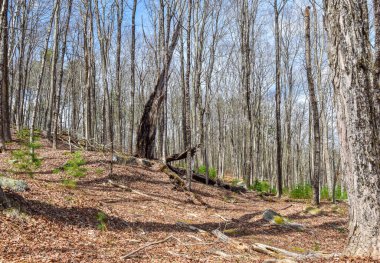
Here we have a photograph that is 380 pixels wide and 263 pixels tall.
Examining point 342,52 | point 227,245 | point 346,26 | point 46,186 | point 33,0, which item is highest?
point 33,0

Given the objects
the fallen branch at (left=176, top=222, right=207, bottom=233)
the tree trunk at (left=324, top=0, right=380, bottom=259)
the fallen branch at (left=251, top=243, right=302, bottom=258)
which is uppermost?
the tree trunk at (left=324, top=0, right=380, bottom=259)

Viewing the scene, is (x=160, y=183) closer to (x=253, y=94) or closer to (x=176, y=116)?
(x=253, y=94)

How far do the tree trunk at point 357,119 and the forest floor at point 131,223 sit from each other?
24.3 inches

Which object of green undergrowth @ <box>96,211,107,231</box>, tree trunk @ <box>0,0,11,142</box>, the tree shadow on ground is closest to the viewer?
the tree shadow on ground

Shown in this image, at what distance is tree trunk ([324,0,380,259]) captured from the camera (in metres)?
3.72

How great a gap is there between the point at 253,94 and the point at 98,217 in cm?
2014

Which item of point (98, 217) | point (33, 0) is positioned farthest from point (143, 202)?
point (33, 0)

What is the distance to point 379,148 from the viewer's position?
378 cm

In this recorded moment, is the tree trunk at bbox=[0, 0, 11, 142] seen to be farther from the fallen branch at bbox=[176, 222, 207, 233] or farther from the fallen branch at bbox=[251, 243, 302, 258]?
the fallen branch at bbox=[251, 243, 302, 258]

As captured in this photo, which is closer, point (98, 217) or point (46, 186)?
point (98, 217)

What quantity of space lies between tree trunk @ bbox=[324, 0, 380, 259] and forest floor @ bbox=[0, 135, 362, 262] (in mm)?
617

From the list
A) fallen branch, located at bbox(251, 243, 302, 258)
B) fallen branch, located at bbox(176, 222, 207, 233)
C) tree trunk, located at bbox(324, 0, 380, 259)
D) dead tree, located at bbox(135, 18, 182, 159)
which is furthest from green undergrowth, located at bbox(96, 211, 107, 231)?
dead tree, located at bbox(135, 18, 182, 159)

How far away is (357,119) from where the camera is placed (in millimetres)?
3811

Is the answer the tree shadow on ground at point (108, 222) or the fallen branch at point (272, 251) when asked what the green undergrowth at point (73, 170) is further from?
the fallen branch at point (272, 251)
